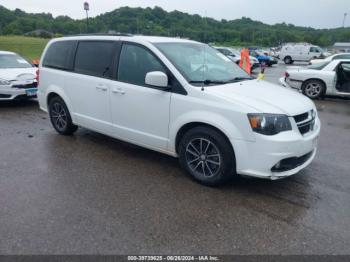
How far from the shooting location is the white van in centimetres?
3222

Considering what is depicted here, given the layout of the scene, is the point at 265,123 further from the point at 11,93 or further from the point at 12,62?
the point at 12,62

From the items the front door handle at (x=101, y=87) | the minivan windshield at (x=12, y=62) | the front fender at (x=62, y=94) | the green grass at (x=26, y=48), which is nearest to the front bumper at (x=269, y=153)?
the front door handle at (x=101, y=87)

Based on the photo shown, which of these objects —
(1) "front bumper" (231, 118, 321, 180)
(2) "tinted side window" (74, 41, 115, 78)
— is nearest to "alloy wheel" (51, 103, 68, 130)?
(2) "tinted side window" (74, 41, 115, 78)

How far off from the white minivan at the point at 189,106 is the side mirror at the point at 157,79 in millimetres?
12

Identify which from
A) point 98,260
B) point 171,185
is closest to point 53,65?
point 171,185

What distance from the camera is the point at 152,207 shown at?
3498mm

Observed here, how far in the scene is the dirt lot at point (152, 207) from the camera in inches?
113

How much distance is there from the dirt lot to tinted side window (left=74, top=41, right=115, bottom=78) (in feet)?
4.27

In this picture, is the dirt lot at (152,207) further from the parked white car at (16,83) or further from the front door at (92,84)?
the parked white car at (16,83)

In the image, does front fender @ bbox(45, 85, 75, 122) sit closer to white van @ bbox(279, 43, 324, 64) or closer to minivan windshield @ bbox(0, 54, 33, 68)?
minivan windshield @ bbox(0, 54, 33, 68)

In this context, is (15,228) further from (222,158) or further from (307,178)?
(307,178)

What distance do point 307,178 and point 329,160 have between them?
95 centimetres

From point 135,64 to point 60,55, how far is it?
6.48 feet

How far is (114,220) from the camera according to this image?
3238 mm
